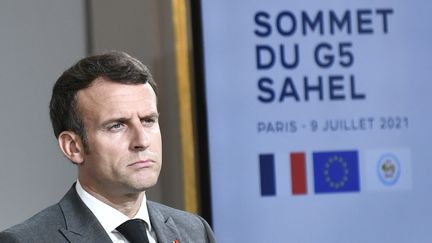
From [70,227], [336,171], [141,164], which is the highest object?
[141,164]

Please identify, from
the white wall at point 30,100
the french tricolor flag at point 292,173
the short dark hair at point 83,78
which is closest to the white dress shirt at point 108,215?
the short dark hair at point 83,78

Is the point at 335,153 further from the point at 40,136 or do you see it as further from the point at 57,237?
the point at 57,237

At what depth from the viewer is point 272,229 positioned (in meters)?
3.42

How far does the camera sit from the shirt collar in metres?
1.72

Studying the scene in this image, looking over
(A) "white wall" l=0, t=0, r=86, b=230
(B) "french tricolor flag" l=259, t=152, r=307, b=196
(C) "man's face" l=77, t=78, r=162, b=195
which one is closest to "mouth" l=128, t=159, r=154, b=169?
(C) "man's face" l=77, t=78, r=162, b=195

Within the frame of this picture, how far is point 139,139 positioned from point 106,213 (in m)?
0.15

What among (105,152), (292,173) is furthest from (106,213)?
(292,173)

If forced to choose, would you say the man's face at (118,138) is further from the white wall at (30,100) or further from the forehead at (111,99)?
the white wall at (30,100)

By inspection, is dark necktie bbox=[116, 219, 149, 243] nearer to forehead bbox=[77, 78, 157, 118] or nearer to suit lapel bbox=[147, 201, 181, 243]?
suit lapel bbox=[147, 201, 181, 243]

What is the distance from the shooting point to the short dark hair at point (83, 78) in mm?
1730

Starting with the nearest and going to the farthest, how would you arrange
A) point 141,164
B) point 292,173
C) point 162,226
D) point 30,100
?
point 141,164 → point 162,226 → point 30,100 → point 292,173

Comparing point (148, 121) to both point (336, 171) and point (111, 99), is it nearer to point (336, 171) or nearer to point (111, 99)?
point (111, 99)

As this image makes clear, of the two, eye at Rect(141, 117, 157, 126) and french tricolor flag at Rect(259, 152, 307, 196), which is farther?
french tricolor flag at Rect(259, 152, 307, 196)

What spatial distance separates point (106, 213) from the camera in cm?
173
